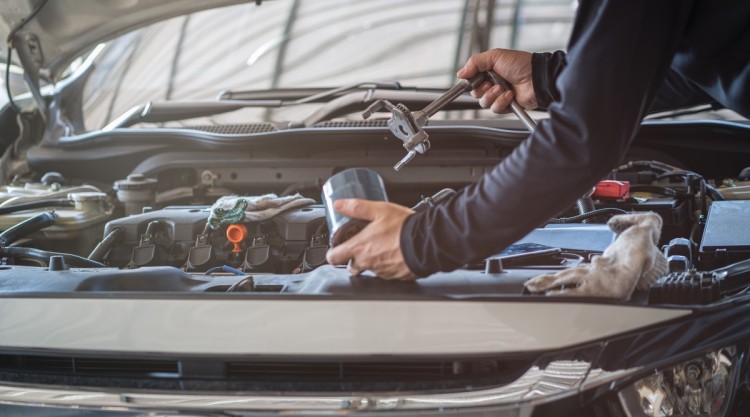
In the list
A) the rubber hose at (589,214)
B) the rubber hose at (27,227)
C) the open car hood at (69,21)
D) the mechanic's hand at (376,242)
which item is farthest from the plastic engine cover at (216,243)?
the open car hood at (69,21)

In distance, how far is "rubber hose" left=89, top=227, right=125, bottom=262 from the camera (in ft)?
5.48

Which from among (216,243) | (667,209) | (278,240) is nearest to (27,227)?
(216,243)

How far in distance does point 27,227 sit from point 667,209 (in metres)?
1.44

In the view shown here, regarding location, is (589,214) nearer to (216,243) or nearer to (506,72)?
(506,72)

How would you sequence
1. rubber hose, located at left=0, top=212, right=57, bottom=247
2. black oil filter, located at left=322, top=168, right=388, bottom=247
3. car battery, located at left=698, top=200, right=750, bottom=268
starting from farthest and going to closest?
rubber hose, located at left=0, top=212, right=57, bottom=247 → car battery, located at left=698, top=200, right=750, bottom=268 → black oil filter, located at left=322, top=168, right=388, bottom=247

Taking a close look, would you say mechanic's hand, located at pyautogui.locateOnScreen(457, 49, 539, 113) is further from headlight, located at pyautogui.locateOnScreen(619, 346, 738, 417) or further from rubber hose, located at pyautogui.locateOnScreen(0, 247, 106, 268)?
rubber hose, located at pyautogui.locateOnScreen(0, 247, 106, 268)

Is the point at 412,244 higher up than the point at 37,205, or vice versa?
the point at 412,244

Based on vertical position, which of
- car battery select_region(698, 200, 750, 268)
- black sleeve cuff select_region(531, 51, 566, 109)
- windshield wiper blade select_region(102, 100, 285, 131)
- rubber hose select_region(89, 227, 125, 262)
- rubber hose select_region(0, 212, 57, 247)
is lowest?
rubber hose select_region(89, 227, 125, 262)

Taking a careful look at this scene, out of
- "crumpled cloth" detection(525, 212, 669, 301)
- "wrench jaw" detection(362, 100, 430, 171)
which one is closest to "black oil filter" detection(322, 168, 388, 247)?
"wrench jaw" detection(362, 100, 430, 171)

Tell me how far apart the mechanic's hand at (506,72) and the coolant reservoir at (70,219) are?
97 cm

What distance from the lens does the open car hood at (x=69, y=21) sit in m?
2.20

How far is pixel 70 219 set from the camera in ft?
6.10

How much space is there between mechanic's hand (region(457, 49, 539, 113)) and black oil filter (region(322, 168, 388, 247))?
1.41 feet

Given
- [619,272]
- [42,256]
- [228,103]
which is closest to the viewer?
[619,272]
